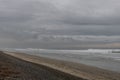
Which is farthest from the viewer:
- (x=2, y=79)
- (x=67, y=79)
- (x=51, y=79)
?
(x=67, y=79)

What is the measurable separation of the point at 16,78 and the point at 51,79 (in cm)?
307

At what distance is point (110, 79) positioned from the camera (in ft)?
96.9

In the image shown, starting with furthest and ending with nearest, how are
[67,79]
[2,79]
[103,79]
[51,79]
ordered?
[103,79], [67,79], [51,79], [2,79]

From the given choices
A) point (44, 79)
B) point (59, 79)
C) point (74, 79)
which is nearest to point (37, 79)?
point (44, 79)

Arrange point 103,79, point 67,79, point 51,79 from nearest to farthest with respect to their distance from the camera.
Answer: point 51,79, point 67,79, point 103,79

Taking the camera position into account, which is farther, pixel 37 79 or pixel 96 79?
pixel 96 79

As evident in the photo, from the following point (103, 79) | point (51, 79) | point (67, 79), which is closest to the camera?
point (51, 79)

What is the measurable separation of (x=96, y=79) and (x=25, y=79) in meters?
8.04

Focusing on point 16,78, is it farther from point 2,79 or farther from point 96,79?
point 96,79

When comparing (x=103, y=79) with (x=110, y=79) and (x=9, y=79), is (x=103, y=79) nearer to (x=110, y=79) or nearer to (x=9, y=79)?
(x=110, y=79)

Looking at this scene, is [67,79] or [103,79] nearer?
[67,79]

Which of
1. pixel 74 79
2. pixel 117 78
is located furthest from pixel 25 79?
pixel 117 78

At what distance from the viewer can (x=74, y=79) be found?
27844 millimetres

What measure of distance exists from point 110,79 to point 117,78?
4.95ft
